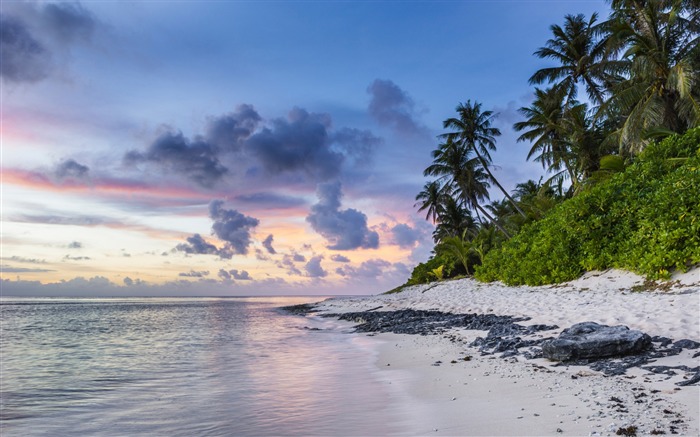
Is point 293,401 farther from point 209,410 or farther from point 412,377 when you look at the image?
point 412,377

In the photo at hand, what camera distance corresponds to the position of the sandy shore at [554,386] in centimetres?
388

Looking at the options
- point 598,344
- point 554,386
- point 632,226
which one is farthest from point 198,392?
point 632,226

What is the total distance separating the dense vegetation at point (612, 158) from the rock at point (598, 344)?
6757 mm

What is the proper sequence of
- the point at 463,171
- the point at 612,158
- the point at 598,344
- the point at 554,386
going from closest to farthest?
the point at 554,386 < the point at 598,344 < the point at 612,158 < the point at 463,171

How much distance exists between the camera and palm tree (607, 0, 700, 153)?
765 inches

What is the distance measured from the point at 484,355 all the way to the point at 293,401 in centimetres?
364

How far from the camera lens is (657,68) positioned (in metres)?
20.2

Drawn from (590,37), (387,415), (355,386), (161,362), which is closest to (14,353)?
(161,362)

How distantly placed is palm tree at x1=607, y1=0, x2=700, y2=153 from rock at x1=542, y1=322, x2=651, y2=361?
52.3 ft

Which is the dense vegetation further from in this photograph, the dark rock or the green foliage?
the dark rock

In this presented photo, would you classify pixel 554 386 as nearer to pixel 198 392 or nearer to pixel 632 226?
pixel 198 392

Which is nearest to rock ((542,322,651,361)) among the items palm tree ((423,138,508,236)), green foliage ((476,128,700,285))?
green foliage ((476,128,700,285))

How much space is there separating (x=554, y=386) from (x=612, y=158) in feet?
58.5

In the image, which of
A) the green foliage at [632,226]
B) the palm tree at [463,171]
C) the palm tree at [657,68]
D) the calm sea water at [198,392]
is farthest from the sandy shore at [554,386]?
the palm tree at [463,171]
